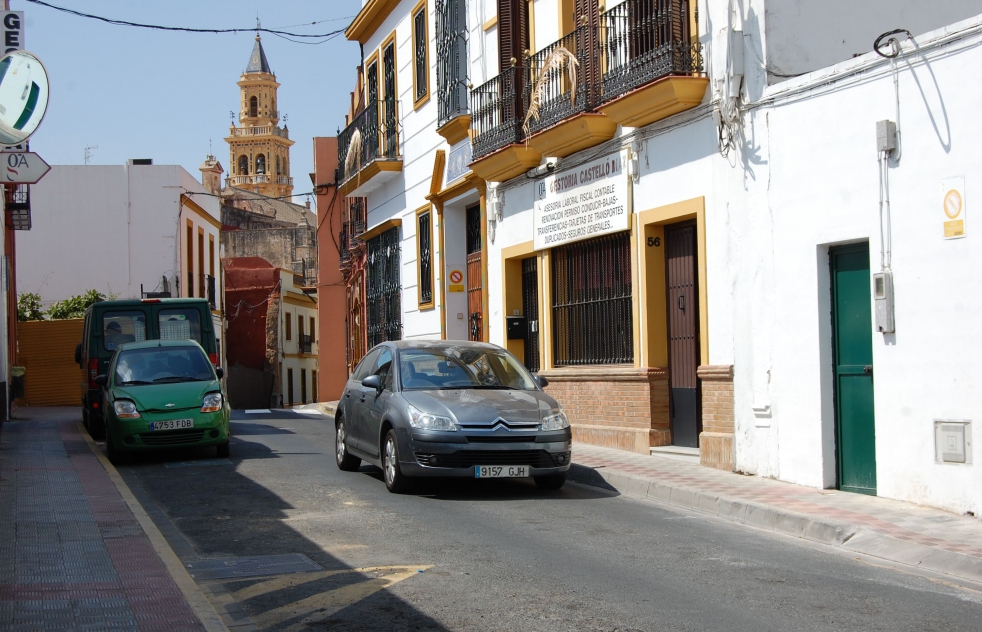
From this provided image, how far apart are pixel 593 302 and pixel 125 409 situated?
6.61 m

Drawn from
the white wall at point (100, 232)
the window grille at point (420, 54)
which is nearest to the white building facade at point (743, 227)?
the window grille at point (420, 54)

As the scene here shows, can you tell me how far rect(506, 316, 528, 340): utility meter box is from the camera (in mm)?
18828

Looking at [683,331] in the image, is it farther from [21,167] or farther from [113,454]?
[21,167]

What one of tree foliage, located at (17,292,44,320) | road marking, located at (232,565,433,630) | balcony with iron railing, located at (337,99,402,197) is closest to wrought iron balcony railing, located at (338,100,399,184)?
balcony with iron railing, located at (337,99,402,197)

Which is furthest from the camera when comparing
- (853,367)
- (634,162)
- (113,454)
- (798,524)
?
(634,162)

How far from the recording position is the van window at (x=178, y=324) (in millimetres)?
19984

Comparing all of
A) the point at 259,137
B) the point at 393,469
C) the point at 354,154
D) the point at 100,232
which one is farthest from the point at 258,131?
the point at 393,469

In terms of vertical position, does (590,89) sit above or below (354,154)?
below

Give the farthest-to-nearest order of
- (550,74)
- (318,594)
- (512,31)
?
(512,31)
(550,74)
(318,594)

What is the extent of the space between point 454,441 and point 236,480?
3062 millimetres

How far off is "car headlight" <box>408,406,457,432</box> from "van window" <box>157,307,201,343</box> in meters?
10.1

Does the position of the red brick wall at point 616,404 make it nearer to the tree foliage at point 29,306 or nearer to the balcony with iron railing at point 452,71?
the balcony with iron railing at point 452,71

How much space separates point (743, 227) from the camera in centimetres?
1218

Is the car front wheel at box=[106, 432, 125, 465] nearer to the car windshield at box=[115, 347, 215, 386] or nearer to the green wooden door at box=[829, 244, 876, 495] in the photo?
the car windshield at box=[115, 347, 215, 386]
